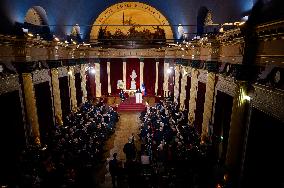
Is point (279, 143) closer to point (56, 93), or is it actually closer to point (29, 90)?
point (29, 90)

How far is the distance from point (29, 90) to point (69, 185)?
4588 millimetres

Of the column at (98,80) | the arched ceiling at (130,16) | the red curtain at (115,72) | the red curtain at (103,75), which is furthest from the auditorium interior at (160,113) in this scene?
the red curtain at (115,72)

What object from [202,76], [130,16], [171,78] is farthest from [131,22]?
[202,76]

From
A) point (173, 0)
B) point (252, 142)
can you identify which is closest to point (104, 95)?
point (173, 0)

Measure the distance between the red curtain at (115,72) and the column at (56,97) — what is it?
1167 centimetres

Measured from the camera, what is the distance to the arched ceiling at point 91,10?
944 cm

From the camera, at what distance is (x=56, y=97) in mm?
14266

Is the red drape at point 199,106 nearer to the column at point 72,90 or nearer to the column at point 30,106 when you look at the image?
the column at point 30,106

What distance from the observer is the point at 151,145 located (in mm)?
11836

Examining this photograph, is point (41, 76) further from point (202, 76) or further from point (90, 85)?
point (90, 85)

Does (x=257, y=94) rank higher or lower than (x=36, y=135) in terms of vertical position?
higher

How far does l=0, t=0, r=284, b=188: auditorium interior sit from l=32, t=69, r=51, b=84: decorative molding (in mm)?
103

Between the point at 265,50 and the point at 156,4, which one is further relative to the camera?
the point at 156,4

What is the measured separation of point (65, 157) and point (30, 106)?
2867 mm
